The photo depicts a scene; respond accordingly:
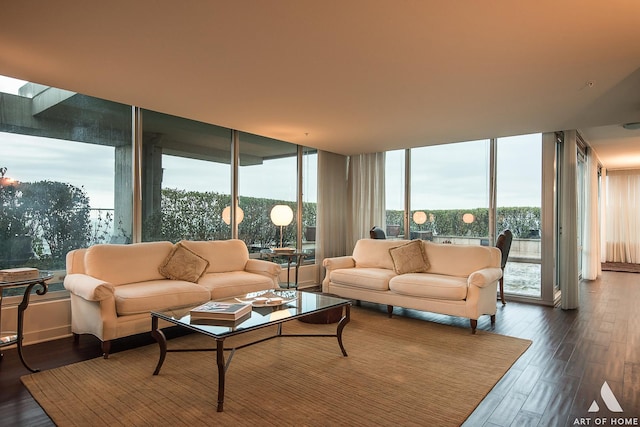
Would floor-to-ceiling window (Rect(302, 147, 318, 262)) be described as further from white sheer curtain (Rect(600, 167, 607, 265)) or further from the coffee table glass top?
white sheer curtain (Rect(600, 167, 607, 265))

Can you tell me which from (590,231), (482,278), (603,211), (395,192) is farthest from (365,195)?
(603,211)

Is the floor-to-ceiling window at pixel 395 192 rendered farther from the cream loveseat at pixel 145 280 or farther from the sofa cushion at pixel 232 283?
the sofa cushion at pixel 232 283

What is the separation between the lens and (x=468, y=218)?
6004 millimetres

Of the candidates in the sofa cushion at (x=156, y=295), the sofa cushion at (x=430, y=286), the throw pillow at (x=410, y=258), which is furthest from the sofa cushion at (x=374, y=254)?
the sofa cushion at (x=156, y=295)

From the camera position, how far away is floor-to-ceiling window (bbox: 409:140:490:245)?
233 inches

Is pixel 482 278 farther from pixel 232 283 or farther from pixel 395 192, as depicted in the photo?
pixel 395 192

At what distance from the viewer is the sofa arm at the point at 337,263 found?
16.1 ft

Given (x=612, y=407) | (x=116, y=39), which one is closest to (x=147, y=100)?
(x=116, y=39)

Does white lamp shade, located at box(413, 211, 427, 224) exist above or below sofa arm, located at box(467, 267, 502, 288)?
above

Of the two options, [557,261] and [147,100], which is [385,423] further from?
[557,261]

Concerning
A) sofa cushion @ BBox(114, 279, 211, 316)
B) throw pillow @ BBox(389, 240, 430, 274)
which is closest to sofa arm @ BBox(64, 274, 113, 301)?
Answer: sofa cushion @ BBox(114, 279, 211, 316)

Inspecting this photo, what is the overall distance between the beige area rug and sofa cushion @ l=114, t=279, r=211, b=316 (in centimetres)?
37

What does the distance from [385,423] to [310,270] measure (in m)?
4.38

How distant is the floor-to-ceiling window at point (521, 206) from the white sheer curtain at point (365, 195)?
6.59 ft
